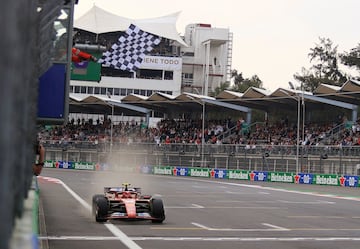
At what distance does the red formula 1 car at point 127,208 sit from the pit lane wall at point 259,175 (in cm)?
2509

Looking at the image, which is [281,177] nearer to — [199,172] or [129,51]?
[199,172]

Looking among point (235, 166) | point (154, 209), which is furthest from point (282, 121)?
point (154, 209)

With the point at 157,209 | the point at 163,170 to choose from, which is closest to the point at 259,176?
the point at 163,170

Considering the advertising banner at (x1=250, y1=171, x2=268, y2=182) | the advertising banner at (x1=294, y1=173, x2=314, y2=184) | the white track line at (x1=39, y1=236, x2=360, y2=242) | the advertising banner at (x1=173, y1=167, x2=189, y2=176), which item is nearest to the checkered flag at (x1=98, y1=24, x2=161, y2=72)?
the advertising banner at (x1=173, y1=167, x2=189, y2=176)

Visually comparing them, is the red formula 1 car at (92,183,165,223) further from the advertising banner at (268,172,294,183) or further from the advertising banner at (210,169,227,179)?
the advertising banner at (210,169,227,179)

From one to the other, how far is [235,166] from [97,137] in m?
21.5

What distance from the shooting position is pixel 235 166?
1917 inches

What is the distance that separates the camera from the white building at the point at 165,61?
9456 cm

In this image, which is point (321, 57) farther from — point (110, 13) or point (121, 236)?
point (121, 236)

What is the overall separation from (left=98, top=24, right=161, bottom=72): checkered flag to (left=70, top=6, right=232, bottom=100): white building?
128ft

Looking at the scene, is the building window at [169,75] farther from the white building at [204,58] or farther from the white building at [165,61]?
the white building at [204,58]

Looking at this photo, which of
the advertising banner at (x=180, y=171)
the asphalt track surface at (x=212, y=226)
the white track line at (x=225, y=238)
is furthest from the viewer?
the advertising banner at (x=180, y=171)

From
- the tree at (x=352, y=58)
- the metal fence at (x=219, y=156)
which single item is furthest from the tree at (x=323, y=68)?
the metal fence at (x=219, y=156)

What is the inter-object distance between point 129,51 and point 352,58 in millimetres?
49316
